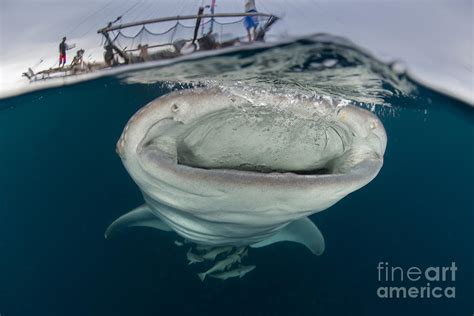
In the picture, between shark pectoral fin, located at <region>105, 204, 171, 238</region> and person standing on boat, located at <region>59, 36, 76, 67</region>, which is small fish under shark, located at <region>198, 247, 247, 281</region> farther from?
person standing on boat, located at <region>59, 36, 76, 67</region>

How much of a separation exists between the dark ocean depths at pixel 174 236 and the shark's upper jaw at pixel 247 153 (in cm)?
124

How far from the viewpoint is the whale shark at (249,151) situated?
7.34 ft

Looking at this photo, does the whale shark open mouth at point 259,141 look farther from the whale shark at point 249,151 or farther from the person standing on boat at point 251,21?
the person standing on boat at point 251,21

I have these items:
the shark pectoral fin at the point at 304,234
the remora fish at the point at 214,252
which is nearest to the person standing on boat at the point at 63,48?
the remora fish at the point at 214,252

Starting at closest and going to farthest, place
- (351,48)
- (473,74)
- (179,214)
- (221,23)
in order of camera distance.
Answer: (179,214), (221,23), (351,48), (473,74)

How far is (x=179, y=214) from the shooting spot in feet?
11.0

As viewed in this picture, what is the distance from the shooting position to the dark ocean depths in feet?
23.6

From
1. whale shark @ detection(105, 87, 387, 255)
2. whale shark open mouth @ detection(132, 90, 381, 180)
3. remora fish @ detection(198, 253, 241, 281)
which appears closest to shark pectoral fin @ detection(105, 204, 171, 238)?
remora fish @ detection(198, 253, 241, 281)

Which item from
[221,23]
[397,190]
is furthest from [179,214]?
[397,190]

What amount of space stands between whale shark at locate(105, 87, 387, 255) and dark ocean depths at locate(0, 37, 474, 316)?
124 cm

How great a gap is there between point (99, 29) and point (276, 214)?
3.78 meters

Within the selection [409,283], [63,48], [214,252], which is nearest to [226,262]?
[214,252]

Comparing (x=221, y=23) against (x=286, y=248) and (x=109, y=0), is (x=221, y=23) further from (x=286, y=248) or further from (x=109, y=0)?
(x=286, y=248)

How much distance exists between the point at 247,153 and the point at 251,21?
5.83ft
